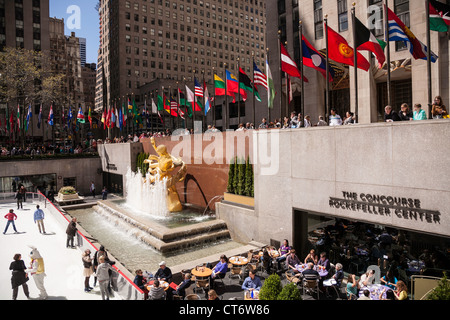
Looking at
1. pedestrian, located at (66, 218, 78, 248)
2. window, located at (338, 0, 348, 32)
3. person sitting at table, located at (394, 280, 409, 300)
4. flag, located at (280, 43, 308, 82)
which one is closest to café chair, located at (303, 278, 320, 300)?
person sitting at table, located at (394, 280, 409, 300)

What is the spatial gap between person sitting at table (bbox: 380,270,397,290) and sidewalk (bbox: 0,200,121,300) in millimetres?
7777

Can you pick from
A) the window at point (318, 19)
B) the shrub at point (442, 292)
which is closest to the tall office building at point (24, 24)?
the window at point (318, 19)

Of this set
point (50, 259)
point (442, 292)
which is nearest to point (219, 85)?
point (50, 259)

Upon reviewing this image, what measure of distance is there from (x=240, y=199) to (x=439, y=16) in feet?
35.8

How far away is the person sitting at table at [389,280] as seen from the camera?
348 inches

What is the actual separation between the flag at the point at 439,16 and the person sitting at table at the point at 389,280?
7749 millimetres

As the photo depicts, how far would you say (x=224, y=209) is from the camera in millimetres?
16672

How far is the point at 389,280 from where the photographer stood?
940 centimetres

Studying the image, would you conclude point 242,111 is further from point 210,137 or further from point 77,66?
point 77,66

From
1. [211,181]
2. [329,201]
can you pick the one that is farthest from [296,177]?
[211,181]

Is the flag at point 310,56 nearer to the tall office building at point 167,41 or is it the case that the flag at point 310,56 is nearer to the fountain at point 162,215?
the fountain at point 162,215

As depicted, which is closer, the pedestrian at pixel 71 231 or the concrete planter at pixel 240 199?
the pedestrian at pixel 71 231

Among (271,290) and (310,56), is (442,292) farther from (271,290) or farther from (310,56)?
(310,56)

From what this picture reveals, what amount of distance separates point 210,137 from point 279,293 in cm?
1327
